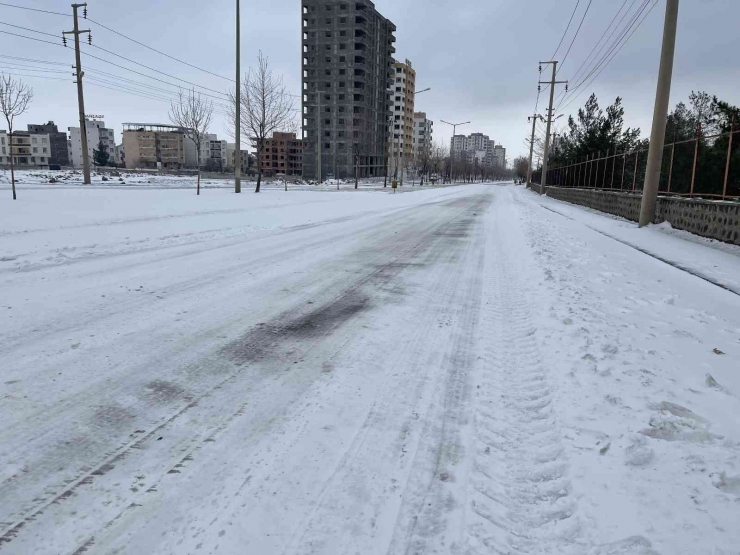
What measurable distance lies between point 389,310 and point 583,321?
2.11 metres

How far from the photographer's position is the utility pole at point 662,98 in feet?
45.5

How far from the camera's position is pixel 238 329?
479cm

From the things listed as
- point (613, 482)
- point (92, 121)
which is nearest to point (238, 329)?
point (613, 482)

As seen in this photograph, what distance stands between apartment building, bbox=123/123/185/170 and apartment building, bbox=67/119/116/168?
7.53 m

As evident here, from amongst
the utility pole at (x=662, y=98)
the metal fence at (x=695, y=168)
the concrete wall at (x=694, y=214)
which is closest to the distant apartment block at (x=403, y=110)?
the metal fence at (x=695, y=168)

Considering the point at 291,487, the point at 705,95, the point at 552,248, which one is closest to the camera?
the point at 291,487

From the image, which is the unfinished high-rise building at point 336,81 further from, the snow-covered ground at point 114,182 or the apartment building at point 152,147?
the apartment building at point 152,147

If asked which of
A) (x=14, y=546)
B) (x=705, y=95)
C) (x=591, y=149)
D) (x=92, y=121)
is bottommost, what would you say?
(x=14, y=546)

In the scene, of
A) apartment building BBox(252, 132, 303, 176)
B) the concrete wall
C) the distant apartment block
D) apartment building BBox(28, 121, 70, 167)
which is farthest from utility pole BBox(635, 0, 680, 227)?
apartment building BBox(28, 121, 70, 167)

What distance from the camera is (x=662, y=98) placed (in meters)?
14.1

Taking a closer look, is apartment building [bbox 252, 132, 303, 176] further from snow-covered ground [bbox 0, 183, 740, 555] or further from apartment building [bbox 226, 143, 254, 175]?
snow-covered ground [bbox 0, 183, 740, 555]

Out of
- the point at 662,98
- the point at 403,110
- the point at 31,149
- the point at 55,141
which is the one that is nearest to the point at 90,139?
the point at 55,141

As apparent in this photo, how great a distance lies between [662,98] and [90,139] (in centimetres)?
16618

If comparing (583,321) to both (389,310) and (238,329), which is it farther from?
(238,329)
